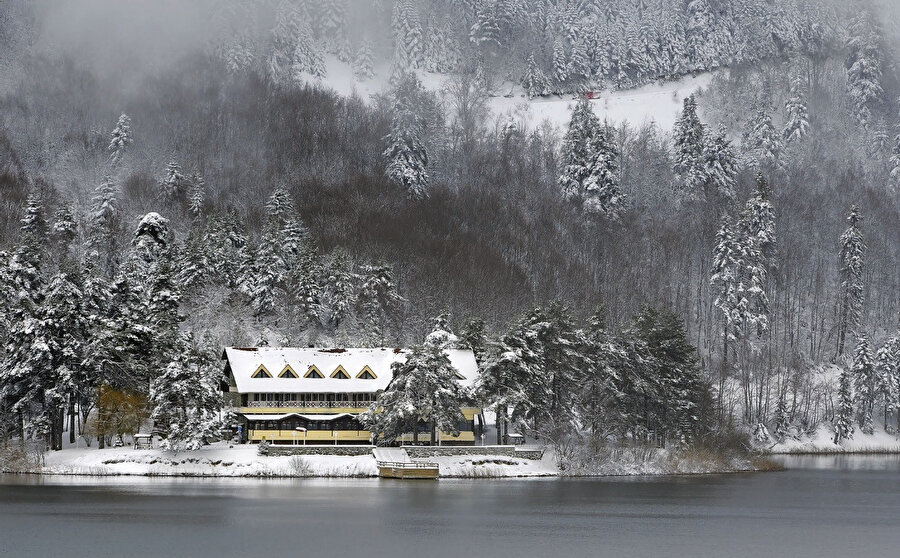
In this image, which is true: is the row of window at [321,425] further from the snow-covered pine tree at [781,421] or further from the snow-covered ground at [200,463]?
the snow-covered pine tree at [781,421]

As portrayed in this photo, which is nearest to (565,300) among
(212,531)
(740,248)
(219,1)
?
(740,248)

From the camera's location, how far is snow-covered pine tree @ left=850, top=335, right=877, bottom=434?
4579 inches

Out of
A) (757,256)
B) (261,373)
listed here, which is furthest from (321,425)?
(757,256)

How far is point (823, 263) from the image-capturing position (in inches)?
5709

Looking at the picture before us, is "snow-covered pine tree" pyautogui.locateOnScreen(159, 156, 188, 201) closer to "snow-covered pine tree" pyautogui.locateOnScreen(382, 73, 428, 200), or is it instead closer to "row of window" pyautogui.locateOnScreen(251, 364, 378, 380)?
"snow-covered pine tree" pyautogui.locateOnScreen(382, 73, 428, 200)

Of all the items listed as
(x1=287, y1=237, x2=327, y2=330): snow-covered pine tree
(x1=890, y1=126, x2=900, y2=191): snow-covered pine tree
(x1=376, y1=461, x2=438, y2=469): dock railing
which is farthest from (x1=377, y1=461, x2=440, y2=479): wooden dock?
(x1=890, y1=126, x2=900, y2=191): snow-covered pine tree

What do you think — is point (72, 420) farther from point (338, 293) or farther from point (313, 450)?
point (338, 293)

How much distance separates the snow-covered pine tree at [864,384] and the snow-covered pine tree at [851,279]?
15313 millimetres

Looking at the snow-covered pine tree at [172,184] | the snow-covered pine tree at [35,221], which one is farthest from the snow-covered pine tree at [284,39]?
the snow-covered pine tree at [35,221]

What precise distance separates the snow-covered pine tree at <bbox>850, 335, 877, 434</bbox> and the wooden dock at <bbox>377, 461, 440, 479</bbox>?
58211 mm

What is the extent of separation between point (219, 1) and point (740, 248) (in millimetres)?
107397

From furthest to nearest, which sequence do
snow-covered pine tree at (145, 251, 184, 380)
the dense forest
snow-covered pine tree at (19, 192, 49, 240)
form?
snow-covered pine tree at (19, 192, 49, 240), the dense forest, snow-covered pine tree at (145, 251, 184, 380)

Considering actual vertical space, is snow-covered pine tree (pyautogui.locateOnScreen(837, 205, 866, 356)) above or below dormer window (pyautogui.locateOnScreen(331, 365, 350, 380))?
above

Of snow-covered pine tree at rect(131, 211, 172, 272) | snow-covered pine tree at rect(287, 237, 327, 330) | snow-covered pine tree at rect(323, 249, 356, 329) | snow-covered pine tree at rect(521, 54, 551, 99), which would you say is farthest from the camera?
snow-covered pine tree at rect(521, 54, 551, 99)
